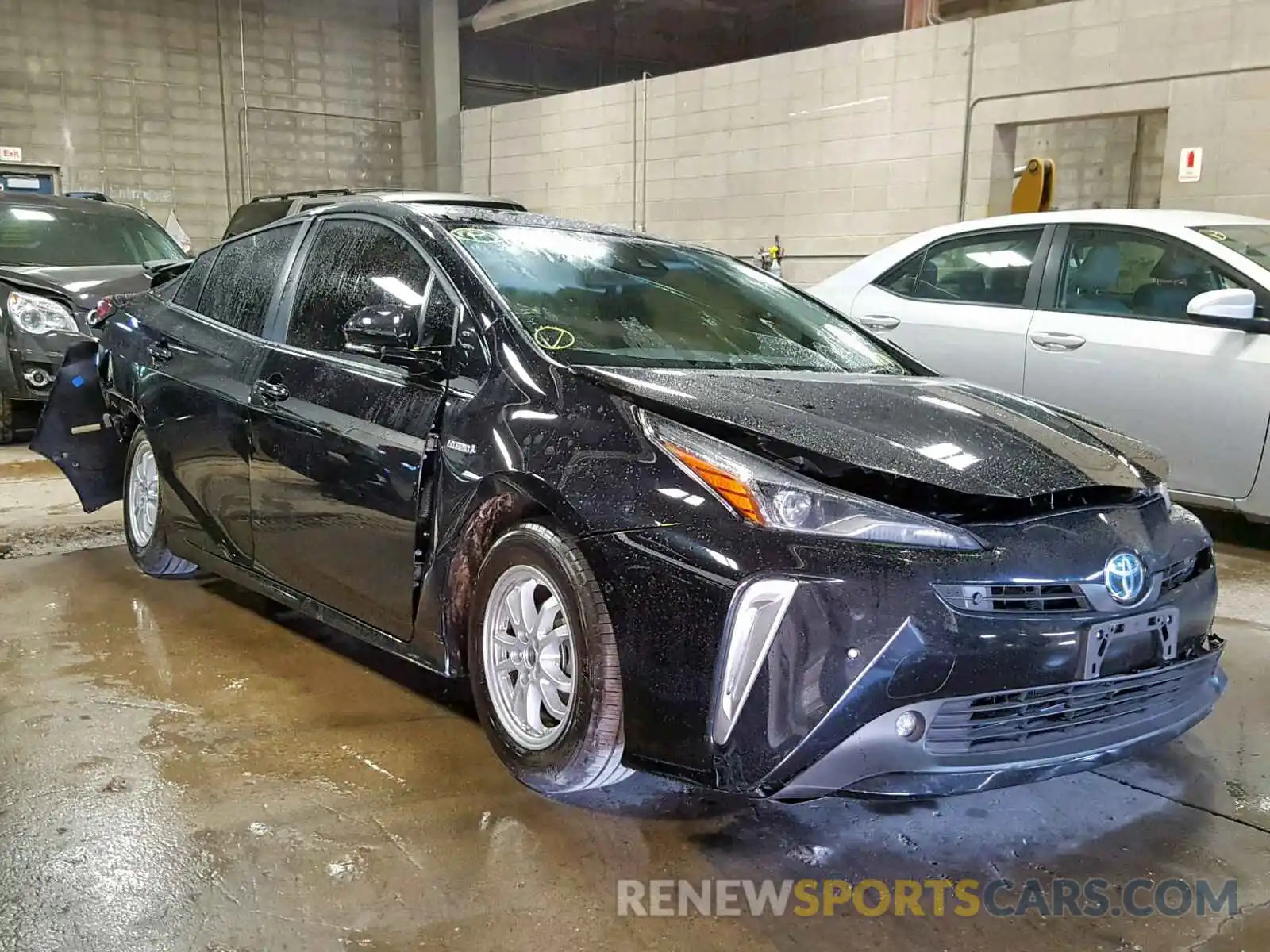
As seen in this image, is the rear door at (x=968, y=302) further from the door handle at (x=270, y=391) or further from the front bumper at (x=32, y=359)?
the front bumper at (x=32, y=359)

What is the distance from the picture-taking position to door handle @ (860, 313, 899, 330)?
5.58 metres

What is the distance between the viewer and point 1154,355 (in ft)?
15.5

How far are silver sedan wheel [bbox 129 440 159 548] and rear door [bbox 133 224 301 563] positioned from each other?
0.76 feet

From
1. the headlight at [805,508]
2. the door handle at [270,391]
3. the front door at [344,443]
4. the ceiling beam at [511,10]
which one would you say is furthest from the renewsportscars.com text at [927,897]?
the ceiling beam at [511,10]

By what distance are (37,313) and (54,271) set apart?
0.47 meters

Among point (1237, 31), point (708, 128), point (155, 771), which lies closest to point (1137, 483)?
point (155, 771)

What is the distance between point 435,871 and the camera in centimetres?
225

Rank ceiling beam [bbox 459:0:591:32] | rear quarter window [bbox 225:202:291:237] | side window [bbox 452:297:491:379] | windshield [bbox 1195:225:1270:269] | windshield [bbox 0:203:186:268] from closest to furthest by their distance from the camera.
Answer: side window [bbox 452:297:491:379]
windshield [bbox 1195:225:1270:269]
windshield [bbox 0:203:186:268]
rear quarter window [bbox 225:202:291:237]
ceiling beam [bbox 459:0:591:32]

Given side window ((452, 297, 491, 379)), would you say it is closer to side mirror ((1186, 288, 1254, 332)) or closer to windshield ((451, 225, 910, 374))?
windshield ((451, 225, 910, 374))

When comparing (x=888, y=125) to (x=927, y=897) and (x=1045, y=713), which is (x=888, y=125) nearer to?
(x=1045, y=713)

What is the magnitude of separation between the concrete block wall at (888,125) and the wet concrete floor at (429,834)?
5.61m

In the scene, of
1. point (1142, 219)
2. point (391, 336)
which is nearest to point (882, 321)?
point (1142, 219)

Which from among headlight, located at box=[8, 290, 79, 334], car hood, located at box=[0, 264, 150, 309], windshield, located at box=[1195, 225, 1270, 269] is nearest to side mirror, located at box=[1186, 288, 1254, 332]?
windshield, located at box=[1195, 225, 1270, 269]

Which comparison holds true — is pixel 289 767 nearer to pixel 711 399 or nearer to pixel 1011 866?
pixel 711 399
